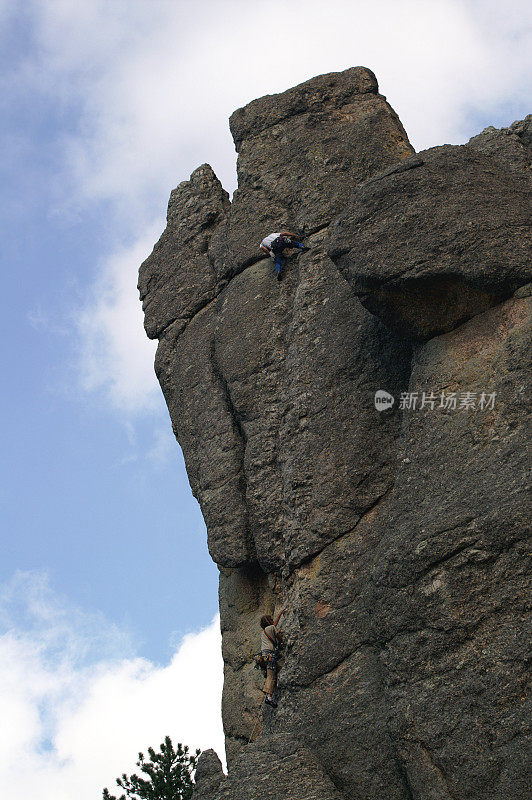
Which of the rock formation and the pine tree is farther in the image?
the pine tree

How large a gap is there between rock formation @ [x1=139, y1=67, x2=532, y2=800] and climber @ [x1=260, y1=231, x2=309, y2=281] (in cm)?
22

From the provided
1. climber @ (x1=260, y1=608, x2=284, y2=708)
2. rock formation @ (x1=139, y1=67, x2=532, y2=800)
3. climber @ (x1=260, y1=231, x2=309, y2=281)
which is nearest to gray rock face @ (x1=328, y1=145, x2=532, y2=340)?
rock formation @ (x1=139, y1=67, x2=532, y2=800)

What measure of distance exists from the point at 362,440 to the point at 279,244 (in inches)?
177

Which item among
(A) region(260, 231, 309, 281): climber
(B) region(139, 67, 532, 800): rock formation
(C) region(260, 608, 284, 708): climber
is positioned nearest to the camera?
(B) region(139, 67, 532, 800): rock formation

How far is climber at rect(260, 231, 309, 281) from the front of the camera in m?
15.9

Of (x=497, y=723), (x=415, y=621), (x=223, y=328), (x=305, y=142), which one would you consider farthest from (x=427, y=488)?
(x=305, y=142)

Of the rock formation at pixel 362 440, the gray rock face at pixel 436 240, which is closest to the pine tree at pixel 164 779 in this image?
the rock formation at pixel 362 440

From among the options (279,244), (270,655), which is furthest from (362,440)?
(279,244)

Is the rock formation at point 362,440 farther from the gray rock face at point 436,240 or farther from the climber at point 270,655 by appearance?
the climber at point 270,655

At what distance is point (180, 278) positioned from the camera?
18.6 metres

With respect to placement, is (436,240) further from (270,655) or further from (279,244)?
(270,655)

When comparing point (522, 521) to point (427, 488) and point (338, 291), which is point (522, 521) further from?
point (338, 291)

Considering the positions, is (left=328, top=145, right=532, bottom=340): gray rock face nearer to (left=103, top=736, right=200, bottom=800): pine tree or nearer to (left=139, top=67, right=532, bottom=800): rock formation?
(left=139, top=67, right=532, bottom=800): rock formation

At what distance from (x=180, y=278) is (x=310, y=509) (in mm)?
7156
